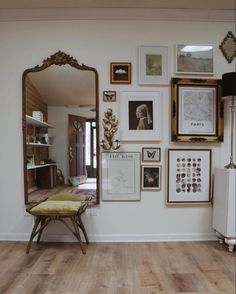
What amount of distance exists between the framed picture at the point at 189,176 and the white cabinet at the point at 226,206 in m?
0.15

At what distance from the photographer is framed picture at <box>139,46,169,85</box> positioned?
2.52 meters

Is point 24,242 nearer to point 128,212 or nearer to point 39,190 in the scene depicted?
point 39,190

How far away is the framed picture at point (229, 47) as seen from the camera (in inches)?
100

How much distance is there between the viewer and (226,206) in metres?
2.27

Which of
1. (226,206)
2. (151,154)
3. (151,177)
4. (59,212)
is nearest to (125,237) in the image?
(151,177)

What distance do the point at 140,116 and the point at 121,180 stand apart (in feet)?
2.32

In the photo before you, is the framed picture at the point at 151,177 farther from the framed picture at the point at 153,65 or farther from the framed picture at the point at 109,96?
the framed picture at the point at 153,65

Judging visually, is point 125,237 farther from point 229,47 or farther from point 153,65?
point 229,47

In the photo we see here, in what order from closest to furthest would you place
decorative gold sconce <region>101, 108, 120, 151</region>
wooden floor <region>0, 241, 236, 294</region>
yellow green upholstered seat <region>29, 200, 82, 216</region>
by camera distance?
wooden floor <region>0, 241, 236, 294</region>, yellow green upholstered seat <region>29, 200, 82, 216</region>, decorative gold sconce <region>101, 108, 120, 151</region>

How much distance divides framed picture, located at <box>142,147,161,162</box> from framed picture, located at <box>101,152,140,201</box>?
0.07 m

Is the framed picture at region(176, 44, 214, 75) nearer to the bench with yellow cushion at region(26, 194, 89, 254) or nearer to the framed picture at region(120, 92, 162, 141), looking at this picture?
the framed picture at region(120, 92, 162, 141)

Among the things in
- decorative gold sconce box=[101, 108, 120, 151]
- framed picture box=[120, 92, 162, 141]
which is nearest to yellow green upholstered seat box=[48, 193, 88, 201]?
decorative gold sconce box=[101, 108, 120, 151]

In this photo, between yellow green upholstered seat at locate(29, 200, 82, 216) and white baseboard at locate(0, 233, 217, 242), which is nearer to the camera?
yellow green upholstered seat at locate(29, 200, 82, 216)

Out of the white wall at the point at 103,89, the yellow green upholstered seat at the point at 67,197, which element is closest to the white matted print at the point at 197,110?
the white wall at the point at 103,89
